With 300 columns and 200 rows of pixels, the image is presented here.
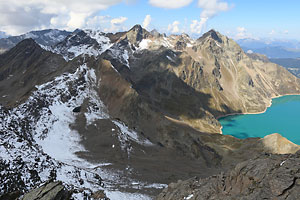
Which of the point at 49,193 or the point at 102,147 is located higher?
the point at 49,193

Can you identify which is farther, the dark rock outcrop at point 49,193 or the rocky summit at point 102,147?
the rocky summit at point 102,147

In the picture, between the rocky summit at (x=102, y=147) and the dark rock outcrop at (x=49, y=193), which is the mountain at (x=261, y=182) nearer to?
the rocky summit at (x=102, y=147)

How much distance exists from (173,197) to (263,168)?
1585cm

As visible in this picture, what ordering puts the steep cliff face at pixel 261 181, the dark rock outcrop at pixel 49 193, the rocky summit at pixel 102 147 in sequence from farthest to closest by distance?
the rocky summit at pixel 102 147 < the dark rock outcrop at pixel 49 193 < the steep cliff face at pixel 261 181

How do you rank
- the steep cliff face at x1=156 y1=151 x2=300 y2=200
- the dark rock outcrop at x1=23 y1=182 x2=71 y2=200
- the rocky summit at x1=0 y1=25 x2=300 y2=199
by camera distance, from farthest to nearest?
1. the rocky summit at x1=0 y1=25 x2=300 y2=199
2. the dark rock outcrop at x1=23 y1=182 x2=71 y2=200
3. the steep cliff face at x1=156 y1=151 x2=300 y2=200

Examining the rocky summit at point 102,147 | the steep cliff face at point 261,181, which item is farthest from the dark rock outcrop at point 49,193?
the steep cliff face at point 261,181

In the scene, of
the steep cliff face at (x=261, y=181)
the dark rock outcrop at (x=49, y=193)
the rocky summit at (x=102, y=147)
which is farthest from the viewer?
the rocky summit at (x=102, y=147)

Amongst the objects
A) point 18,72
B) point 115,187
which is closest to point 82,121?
point 115,187

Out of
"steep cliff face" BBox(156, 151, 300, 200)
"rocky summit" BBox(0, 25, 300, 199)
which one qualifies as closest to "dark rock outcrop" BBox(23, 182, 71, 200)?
"rocky summit" BBox(0, 25, 300, 199)

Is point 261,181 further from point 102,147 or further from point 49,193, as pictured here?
point 102,147

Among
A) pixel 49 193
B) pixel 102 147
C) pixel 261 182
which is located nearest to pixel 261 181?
pixel 261 182

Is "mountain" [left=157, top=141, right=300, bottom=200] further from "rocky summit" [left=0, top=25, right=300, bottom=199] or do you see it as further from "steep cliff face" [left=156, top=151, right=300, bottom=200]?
"rocky summit" [left=0, top=25, right=300, bottom=199]

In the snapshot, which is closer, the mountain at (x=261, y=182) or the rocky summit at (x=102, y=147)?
the mountain at (x=261, y=182)

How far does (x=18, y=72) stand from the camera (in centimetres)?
19912
